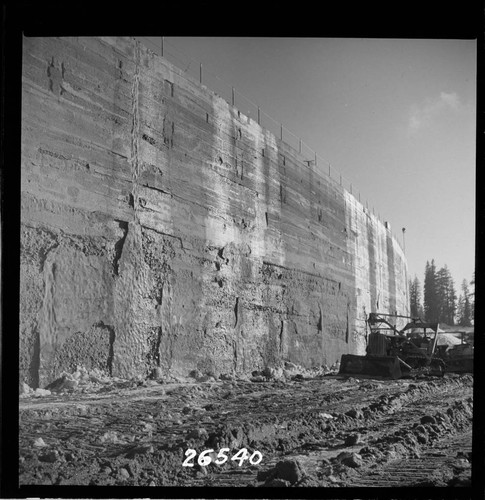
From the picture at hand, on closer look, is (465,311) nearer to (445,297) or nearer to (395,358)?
(445,297)

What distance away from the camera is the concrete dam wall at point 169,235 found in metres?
5.95

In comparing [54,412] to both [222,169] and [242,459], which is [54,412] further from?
[222,169]

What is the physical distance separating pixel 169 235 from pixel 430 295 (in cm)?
324

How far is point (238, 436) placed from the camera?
4906 millimetres

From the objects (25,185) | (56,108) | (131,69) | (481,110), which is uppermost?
(131,69)

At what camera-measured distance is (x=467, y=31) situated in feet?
13.8

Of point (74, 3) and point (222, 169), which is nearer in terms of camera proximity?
point (74, 3)

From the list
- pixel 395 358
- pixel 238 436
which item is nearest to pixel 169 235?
pixel 238 436

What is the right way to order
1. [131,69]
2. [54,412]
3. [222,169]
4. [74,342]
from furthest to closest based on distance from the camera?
[222,169] < [131,69] < [74,342] < [54,412]

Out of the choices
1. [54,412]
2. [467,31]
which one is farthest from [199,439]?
[467,31]

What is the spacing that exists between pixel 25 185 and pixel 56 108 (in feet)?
2.82

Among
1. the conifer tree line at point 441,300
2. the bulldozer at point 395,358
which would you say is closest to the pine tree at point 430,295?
the conifer tree line at point 441,300

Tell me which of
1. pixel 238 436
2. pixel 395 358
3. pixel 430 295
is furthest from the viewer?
pixel 395 358

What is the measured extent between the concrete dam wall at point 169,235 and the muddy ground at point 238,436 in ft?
2.08
